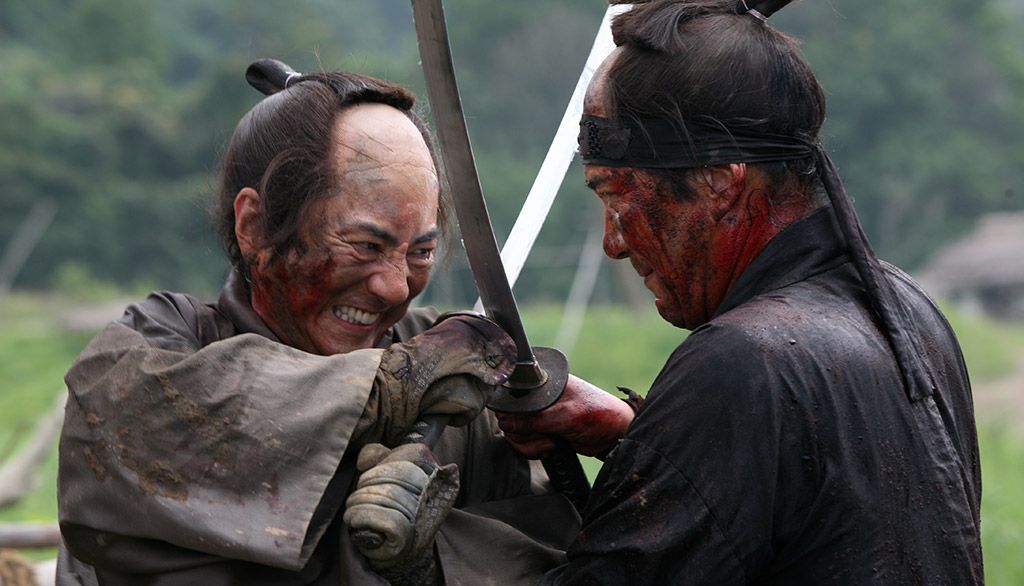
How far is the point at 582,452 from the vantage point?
3.18 m

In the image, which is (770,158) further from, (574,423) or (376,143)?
(376,143)

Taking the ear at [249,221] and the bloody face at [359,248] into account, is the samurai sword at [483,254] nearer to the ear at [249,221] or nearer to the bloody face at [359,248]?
the bloody face at [359,248]

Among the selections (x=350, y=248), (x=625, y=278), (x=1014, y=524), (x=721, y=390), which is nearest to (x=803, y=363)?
(x=721, y=390)

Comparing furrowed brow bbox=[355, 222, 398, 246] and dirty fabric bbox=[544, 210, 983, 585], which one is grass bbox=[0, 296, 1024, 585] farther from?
dirty fabric bbox=[544, 210, 983, 585]

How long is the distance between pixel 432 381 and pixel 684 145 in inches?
25.8

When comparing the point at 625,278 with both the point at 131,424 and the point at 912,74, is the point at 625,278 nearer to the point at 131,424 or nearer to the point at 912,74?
the point at 912,74

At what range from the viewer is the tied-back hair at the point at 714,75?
8.57ft

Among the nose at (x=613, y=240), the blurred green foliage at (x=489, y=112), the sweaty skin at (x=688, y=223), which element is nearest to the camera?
the sweaty skin at (x=688, y=223)

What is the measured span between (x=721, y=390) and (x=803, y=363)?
0.50 ft

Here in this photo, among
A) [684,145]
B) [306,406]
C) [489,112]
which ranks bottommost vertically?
[489,112]

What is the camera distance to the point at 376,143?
10.1 feet

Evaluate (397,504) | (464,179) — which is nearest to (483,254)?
(464,179)

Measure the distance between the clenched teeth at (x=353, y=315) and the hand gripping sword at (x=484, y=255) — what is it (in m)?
0.28

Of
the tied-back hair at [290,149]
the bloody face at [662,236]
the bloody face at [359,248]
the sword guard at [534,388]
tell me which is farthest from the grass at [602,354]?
the bloody face at [662,236]
